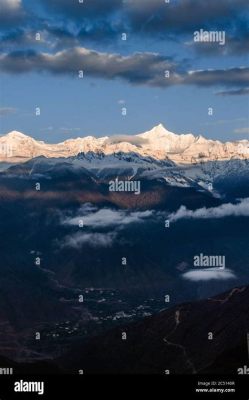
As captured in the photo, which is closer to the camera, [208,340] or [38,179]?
[208,340]

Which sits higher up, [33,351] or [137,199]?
[137,199]

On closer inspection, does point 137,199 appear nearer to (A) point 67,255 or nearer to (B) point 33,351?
(A) point 67,255

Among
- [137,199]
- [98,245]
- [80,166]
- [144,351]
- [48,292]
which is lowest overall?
[144,351]

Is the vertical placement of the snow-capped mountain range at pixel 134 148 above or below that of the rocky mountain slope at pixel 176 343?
above

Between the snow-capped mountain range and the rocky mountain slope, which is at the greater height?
the snow-capped mountain range

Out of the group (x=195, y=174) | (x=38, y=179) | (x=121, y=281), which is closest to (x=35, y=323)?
(x=121, y=281)
